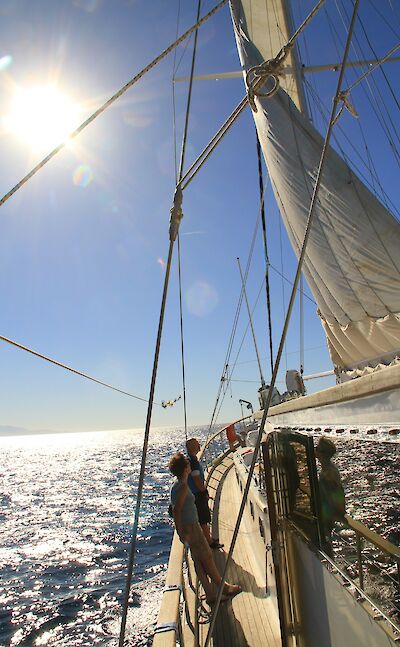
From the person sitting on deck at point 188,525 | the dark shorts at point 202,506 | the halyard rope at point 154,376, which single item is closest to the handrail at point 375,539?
the person sitting on deck at point 188,525

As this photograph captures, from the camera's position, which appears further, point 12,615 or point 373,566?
point 12,615

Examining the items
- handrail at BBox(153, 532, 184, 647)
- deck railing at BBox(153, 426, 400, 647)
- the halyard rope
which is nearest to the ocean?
deck railing at BBox(153, 426, 400, 647)

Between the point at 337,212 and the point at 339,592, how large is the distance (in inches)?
191

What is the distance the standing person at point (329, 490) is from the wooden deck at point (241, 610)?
1.33 meters

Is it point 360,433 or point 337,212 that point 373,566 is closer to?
point 360,433

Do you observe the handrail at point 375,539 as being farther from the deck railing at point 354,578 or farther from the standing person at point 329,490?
the standing person at point 329,490

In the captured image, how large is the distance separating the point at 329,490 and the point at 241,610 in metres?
2.49

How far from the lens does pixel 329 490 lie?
12.8 feet

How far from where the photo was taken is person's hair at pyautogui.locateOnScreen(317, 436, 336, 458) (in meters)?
3.80

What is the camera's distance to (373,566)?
3.13 m

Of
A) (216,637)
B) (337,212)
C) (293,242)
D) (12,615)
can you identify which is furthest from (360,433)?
(12,615)

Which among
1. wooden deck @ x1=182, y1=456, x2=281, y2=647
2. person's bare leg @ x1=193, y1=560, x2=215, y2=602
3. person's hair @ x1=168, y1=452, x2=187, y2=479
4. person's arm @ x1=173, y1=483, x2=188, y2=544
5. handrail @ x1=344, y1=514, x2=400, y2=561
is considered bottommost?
wooden deck @ x1=182, y1=456, x2=281, y2=647

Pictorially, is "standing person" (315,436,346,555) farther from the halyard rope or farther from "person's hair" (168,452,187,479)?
the halyard rope

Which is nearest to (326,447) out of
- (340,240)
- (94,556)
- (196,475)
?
(196,475)
